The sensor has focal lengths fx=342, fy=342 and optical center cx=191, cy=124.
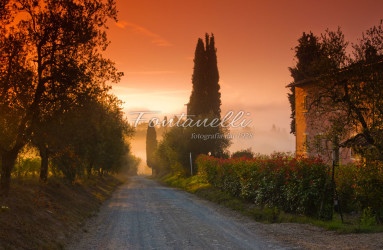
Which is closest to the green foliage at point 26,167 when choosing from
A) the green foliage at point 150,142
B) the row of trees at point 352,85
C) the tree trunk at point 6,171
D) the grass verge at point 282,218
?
the tree trunk at point 6,171

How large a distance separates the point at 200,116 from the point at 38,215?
33.6 m

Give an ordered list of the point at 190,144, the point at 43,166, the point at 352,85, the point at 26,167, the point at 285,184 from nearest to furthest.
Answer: the point at 352,85 < the point at 285,184 < the point at 43,166 < the point at 26,167 < the point at 190,144

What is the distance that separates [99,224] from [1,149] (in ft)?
15.9

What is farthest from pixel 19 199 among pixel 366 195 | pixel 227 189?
pixel 227 189

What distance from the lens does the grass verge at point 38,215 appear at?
9328 mm

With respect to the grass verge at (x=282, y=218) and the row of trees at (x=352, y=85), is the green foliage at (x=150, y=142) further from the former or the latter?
the row of trees at (x=352, y=85)

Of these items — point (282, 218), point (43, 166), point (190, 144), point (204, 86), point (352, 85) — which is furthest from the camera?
point (204, 86)

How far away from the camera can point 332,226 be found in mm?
11594

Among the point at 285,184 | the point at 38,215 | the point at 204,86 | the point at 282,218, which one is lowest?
the point at 282,218

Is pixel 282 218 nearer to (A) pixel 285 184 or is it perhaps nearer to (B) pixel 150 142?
(A) pixel 285 184

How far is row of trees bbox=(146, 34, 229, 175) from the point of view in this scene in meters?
44.2

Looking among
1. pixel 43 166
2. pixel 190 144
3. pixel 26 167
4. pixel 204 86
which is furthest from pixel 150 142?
pixel 43 166

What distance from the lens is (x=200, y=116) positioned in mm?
44656

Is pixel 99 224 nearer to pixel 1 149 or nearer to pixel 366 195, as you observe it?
pixel 1 149
